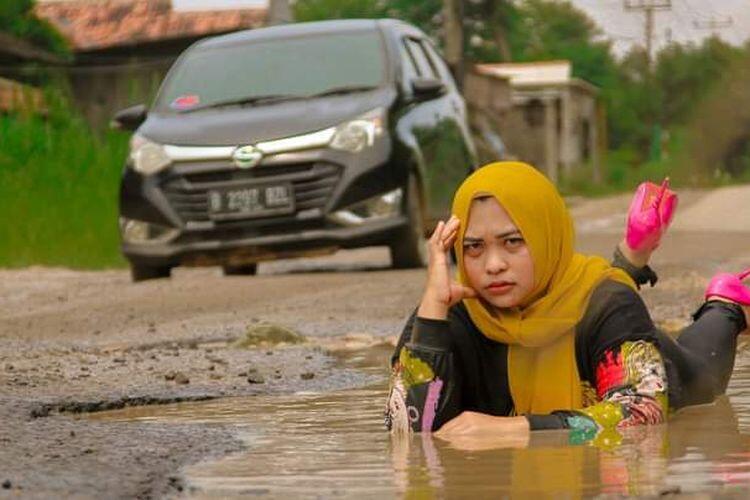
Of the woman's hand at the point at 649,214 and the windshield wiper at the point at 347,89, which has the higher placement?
the woman's hand at the point at 649,214

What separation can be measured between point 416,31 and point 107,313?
5.56 meters

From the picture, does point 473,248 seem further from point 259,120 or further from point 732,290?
point 259,120

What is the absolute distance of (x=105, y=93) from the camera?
1767 inches

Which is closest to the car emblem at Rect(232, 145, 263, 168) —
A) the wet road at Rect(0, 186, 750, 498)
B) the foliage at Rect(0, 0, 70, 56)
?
the wet road at Rect(0, 186, 750, 498)

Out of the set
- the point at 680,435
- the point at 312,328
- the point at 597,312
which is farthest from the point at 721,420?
the point at 312,328

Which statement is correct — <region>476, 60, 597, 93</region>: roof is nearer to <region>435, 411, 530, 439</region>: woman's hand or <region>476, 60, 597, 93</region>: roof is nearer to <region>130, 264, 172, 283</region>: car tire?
<region>130, 264, 172, 283</region>: car tire

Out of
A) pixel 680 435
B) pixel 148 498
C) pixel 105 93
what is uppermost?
pixel 148 498

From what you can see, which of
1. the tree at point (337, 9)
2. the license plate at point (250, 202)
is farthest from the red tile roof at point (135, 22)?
the license plate at point (250, 202)

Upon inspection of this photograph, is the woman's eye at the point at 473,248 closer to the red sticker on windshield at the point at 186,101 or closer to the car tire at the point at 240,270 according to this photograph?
the red sticker on windshield at the point at 186,101

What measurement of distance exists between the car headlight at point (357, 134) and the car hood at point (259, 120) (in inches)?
2.1

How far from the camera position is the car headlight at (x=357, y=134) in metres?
14.9

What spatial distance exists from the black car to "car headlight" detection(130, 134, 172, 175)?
0.03 feet

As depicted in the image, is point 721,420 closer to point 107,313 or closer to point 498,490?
point 498,490

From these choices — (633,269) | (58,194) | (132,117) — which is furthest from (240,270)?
(633,269)
